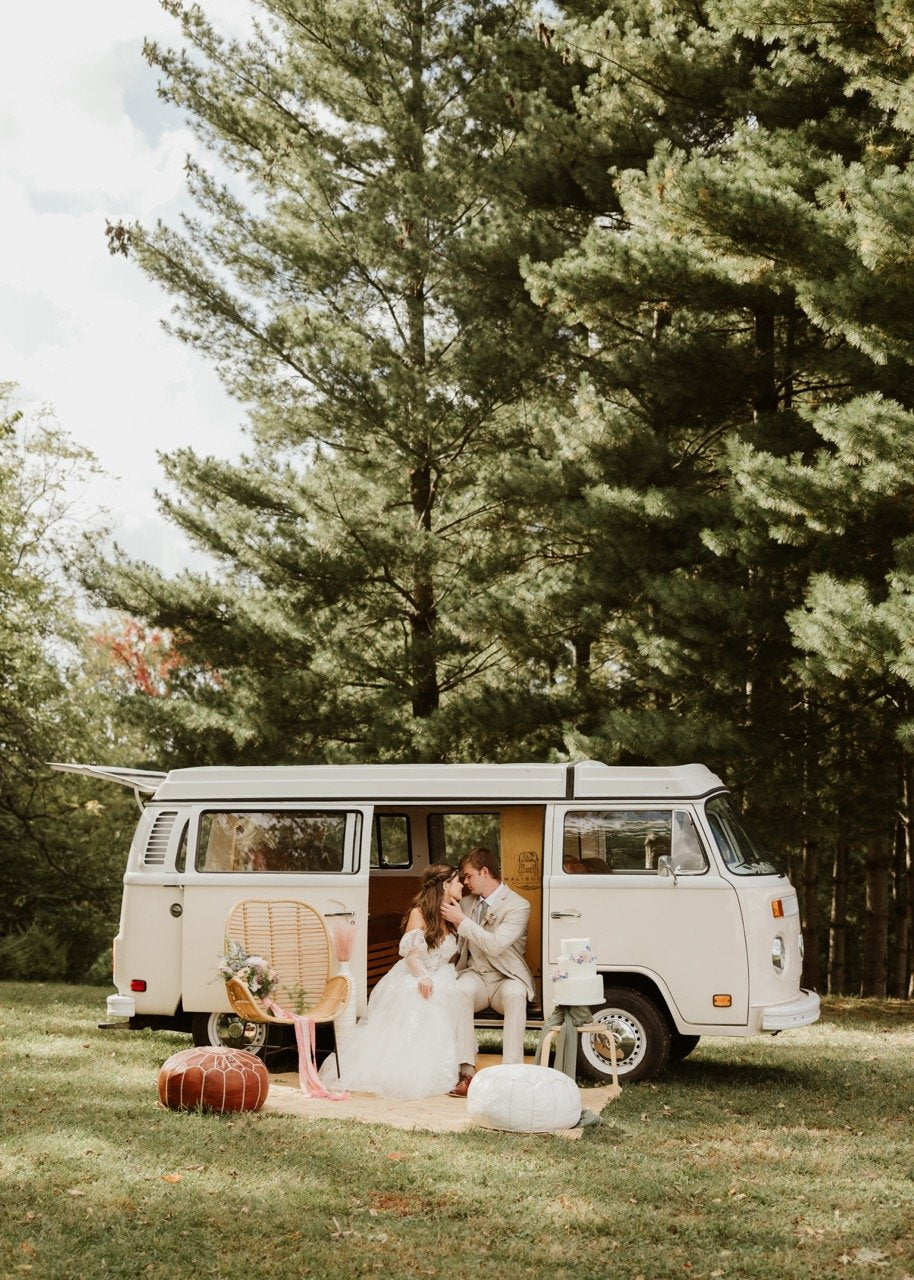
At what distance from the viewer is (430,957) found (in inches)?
372

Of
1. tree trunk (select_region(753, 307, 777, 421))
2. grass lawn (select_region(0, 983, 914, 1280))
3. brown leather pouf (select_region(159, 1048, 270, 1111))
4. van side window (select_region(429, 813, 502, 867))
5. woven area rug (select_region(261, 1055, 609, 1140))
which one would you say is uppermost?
tree trunk (select_region(753, 307, 777, 421))

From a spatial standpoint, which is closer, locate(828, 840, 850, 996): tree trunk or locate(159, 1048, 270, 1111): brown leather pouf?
locate(159, 1048, 270, 1111): brown leather pouf

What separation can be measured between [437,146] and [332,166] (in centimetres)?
170

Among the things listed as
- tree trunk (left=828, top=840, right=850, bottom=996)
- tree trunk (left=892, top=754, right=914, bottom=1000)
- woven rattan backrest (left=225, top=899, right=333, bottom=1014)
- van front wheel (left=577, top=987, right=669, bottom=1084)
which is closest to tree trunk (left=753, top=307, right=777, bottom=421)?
tree trunk (left=892, top=754, right=914, bottom=1000)

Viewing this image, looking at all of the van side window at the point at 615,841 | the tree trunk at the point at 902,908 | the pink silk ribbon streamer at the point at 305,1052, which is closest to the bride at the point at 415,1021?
the pink silk ribbon streamer at the point at 305,1052

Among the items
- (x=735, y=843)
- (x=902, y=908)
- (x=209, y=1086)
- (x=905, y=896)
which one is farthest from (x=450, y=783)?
(x=905, y=896)

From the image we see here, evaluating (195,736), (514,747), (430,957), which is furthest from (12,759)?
(430,957)

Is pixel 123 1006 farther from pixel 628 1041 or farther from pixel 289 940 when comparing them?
pixel 628 1041

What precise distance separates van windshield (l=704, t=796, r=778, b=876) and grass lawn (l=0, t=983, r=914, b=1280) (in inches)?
59.9

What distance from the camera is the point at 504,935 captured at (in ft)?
30.5

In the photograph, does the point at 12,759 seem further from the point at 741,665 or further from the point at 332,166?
the point at 741,665

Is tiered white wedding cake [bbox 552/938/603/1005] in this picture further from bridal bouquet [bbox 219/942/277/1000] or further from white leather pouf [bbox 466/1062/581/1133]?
bridal bouquet [bbox 219/942/277/1000]

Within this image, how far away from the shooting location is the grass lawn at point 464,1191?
545 cm

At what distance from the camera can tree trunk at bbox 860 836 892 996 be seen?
770 inches
